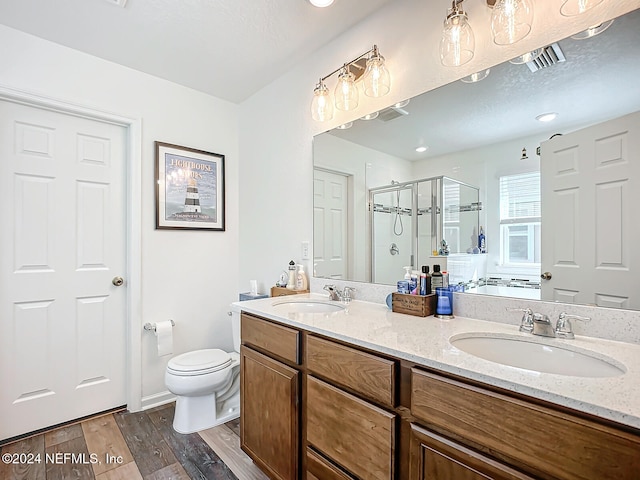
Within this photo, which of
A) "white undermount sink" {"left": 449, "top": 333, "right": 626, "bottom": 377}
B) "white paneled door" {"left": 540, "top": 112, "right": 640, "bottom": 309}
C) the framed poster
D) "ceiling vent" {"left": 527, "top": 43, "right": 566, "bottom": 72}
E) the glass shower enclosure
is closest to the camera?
"white undermount sink" {"left": 449, "top": 333, "right": 626, "bottom": 377}

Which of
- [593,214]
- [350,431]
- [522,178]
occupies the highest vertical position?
[522,178]

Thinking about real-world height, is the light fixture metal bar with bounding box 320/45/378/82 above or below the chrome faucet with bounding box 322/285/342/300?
above

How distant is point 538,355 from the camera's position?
41.1 inches

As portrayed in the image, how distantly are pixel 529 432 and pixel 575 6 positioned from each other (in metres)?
1.36

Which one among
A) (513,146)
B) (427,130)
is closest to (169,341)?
(427,130)

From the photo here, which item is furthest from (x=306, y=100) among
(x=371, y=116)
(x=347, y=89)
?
(x=371, y=116)

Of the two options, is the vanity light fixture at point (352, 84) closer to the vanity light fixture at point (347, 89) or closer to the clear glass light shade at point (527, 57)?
the vanity light fixture at point (347, 89)

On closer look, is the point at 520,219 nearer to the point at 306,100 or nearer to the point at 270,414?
the point at 270,414

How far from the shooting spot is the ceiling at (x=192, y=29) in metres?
1.69

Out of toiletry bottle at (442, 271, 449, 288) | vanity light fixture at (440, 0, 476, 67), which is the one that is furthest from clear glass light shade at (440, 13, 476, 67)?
toiletry bottle at (442, 271, 449, 288)

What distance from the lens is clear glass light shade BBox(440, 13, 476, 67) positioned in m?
1.31

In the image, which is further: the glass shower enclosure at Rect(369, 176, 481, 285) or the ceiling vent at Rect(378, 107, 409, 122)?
the ceiling vent at Rect(378, 107, 409, 122)

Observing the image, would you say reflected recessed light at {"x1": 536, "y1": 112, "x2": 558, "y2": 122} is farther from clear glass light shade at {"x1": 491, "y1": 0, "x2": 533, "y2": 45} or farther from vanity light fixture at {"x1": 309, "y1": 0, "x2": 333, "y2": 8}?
vanity light fixture at {"x1": 309, "y1": 0, "x2": 333, "y2": 8}

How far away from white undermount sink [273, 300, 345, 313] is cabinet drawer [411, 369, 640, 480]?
90 cm
